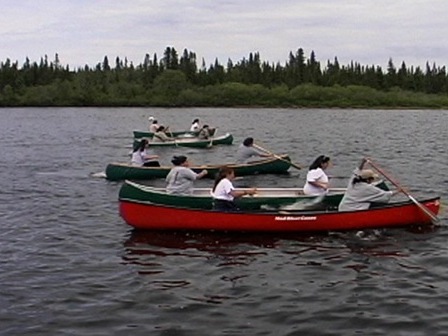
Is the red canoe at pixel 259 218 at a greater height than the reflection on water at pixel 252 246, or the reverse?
the red canoe at pixel 259 218

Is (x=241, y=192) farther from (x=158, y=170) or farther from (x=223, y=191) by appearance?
(x=158, y=170)

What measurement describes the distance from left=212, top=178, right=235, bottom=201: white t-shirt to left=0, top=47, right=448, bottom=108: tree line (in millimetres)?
120033

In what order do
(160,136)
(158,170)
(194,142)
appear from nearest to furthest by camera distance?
(158,170)
(160,136)
(194,142)

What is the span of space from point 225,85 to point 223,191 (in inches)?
5086

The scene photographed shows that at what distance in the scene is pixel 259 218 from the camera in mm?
18078

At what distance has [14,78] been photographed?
165625 millimetres

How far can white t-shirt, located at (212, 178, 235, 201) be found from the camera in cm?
1858

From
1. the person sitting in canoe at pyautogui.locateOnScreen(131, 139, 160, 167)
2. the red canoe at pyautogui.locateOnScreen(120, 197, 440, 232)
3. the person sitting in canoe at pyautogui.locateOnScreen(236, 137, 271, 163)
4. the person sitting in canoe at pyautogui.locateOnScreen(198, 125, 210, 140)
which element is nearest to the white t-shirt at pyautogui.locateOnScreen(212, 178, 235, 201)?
the red canoe at pyautogui.locateOnScreen(120, 197, 440, 232)

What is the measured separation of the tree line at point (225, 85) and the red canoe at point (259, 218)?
120 m

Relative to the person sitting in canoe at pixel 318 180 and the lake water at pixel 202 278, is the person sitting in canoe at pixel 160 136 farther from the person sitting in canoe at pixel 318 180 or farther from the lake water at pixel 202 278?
the person sitting in canoe at pixel 318 180

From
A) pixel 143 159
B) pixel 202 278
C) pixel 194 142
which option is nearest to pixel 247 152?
pixel 143 159

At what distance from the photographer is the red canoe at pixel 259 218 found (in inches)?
713

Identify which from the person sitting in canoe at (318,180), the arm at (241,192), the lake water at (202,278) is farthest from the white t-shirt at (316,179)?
the lake water at (202,278)

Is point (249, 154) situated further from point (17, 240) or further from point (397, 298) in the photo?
point (397, 298)
